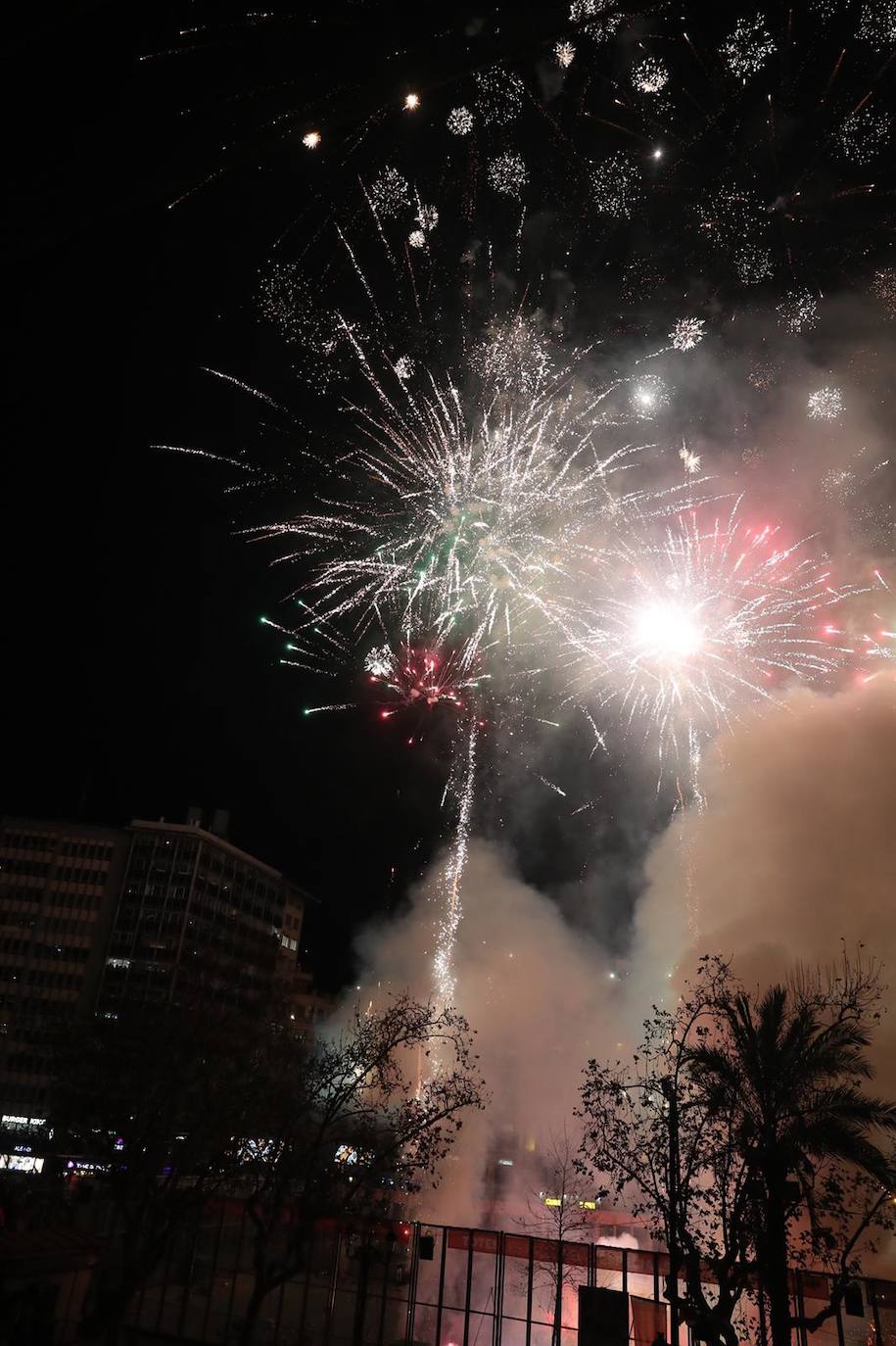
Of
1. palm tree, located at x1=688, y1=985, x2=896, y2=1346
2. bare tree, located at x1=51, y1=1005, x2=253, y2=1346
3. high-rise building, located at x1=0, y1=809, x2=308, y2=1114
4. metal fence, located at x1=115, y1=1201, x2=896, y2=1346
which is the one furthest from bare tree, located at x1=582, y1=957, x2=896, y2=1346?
high-rise building, located at x1=0, y1=809, x2=308, y2=1114

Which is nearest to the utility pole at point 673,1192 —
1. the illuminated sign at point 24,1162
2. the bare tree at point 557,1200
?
the bare tree at point 557,1200

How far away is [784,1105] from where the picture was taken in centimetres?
1369

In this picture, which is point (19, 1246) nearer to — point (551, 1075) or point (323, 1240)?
point (323, 1240)

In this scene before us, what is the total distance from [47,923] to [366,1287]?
67.6 metres

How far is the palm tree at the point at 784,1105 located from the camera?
12586 mm

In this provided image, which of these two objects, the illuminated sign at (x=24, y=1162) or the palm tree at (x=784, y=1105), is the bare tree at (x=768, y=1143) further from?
the illuminated sign at (x=24, y=1162)

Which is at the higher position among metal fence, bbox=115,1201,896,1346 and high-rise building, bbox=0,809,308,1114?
high-rise building, bbox=0,809,308,1114

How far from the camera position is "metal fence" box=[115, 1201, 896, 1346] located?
1767 cm

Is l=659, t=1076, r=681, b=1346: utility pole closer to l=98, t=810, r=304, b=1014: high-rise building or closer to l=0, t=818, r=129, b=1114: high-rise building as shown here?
l=98, t=810, r=304, b=1014: high-rise building

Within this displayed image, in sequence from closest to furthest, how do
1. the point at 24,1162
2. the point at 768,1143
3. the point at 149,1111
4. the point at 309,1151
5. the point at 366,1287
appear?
the point at 768,1143 < the point at 309,1151 < the point at 366,1287 < the point at 149,1111 < the point at 24,1162

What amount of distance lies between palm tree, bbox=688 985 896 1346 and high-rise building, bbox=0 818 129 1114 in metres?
70.0

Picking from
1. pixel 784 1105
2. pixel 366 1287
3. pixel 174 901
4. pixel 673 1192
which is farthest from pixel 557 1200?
pixel 174 901

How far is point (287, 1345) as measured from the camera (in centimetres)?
1888

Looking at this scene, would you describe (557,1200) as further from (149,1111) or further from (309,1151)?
(149,1111)
